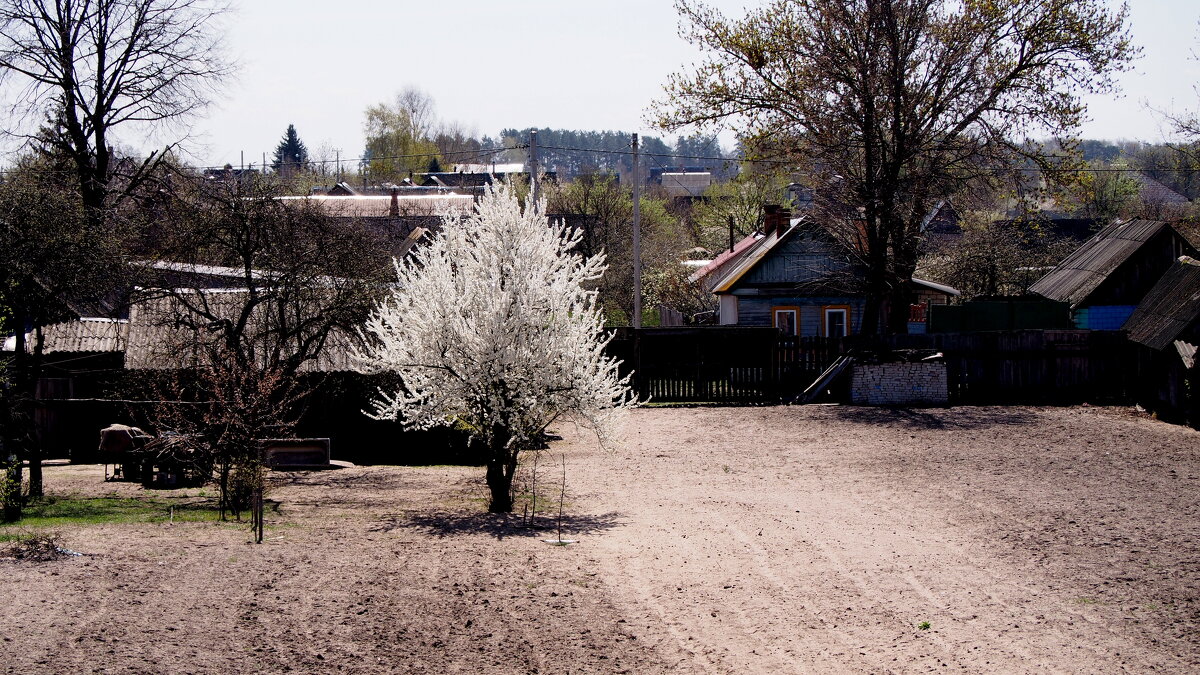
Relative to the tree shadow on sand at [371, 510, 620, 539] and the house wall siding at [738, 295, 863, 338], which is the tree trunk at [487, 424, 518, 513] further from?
the house wall siding at [738, 295, 863, 338]

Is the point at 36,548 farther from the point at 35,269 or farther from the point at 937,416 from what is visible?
the point at 937,416

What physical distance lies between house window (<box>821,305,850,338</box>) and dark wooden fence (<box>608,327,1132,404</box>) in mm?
7318

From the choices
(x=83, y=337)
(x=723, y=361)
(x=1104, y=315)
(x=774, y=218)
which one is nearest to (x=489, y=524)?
(x=723, y=361)

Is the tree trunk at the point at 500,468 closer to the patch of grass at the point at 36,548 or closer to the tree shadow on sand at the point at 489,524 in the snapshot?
the tree shadow on sand at the point at 489,524

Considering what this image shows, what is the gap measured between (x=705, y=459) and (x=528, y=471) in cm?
341

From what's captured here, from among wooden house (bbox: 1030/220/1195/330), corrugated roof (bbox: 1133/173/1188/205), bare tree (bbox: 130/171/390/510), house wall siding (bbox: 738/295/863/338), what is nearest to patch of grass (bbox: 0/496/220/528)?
bare tree (bbox: 130/171/390/510)

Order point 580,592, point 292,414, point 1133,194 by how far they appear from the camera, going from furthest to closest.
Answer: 1. point 1133,194
2. point 292,414
3. point 580,592

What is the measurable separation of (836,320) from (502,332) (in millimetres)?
23655

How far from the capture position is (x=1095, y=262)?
1294 inches

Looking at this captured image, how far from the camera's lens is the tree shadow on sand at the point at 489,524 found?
508 inches

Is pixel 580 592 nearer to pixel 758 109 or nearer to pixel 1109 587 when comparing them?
pixel 1109 587

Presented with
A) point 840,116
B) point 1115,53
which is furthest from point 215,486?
point 1115,53

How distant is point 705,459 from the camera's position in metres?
19.7

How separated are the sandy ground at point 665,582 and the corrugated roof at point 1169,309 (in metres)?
6.88
